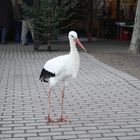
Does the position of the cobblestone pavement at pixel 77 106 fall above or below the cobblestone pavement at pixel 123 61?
above

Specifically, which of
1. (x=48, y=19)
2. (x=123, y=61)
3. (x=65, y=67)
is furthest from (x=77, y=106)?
(x=48, y=19)

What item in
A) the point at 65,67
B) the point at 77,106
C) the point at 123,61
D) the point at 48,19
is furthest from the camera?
the point at 48,19

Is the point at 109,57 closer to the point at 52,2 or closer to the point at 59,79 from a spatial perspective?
the point at 52,2

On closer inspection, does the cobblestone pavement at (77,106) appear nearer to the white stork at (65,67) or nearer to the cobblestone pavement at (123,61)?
the cobblestone pavement at (123,61)

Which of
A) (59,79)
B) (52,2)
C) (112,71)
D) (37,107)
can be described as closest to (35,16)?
Answer: (52,2)

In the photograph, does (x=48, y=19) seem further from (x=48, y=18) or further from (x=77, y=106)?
(x=77, y=106)

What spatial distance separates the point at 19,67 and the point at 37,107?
5.05m

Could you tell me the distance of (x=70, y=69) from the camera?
680 centimetres

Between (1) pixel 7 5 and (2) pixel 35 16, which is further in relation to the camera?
(1) pixel 7 5

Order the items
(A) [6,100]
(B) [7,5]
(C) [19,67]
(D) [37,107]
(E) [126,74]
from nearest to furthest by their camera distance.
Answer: (D) [37,107] < (A) [6,100] < (E) [126,74] < (C) [19,67] < (B) [7,5]

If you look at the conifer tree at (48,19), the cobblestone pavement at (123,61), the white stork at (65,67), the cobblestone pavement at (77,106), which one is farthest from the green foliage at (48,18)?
the white stork at (65,67)

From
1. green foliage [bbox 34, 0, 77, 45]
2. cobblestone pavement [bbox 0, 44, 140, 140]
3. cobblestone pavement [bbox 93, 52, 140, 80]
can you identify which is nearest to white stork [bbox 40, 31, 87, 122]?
cobblestone pavement [bbox 0, 44, 140, 140]

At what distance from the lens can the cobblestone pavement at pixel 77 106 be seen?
254 inches

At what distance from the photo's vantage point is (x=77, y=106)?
8.16m
